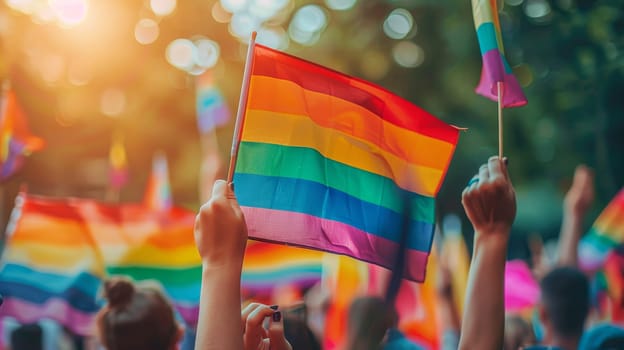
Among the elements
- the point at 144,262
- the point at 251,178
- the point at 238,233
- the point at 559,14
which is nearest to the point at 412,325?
the point at 144,262

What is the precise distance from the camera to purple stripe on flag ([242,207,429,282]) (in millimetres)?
3018

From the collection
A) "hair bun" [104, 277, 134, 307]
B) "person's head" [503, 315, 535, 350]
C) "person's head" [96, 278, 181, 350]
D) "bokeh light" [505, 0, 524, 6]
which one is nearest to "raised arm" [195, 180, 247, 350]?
"person's head" [96, 278, 181, 350]

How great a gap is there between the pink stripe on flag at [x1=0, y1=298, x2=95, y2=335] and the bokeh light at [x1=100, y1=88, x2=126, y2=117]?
10.6 m

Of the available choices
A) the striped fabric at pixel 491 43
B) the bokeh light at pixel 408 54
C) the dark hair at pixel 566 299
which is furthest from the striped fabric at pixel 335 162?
the bokeh light at pixel 408 54

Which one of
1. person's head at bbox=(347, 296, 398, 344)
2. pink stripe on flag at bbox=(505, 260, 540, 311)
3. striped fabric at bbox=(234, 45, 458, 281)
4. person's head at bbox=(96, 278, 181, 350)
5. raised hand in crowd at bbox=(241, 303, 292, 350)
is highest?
striped fabric at bbox=(234, 45, 458, 281)

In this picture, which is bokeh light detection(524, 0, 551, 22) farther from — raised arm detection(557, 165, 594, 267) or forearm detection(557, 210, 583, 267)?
forearm detection(557, 210, 583, 267)

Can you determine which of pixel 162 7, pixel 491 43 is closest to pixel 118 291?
pixel 491 43

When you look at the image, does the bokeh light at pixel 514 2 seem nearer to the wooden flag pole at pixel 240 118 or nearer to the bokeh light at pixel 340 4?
the bokeh light at pixel 340 4

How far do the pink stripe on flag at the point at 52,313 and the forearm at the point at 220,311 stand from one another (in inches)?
130

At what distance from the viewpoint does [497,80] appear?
295cm

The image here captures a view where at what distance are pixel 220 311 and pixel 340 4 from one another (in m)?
12.8

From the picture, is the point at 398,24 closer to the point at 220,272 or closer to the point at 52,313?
the point at 52,313

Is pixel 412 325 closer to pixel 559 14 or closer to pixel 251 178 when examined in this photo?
pixel 251 178

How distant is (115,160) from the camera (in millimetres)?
7992
